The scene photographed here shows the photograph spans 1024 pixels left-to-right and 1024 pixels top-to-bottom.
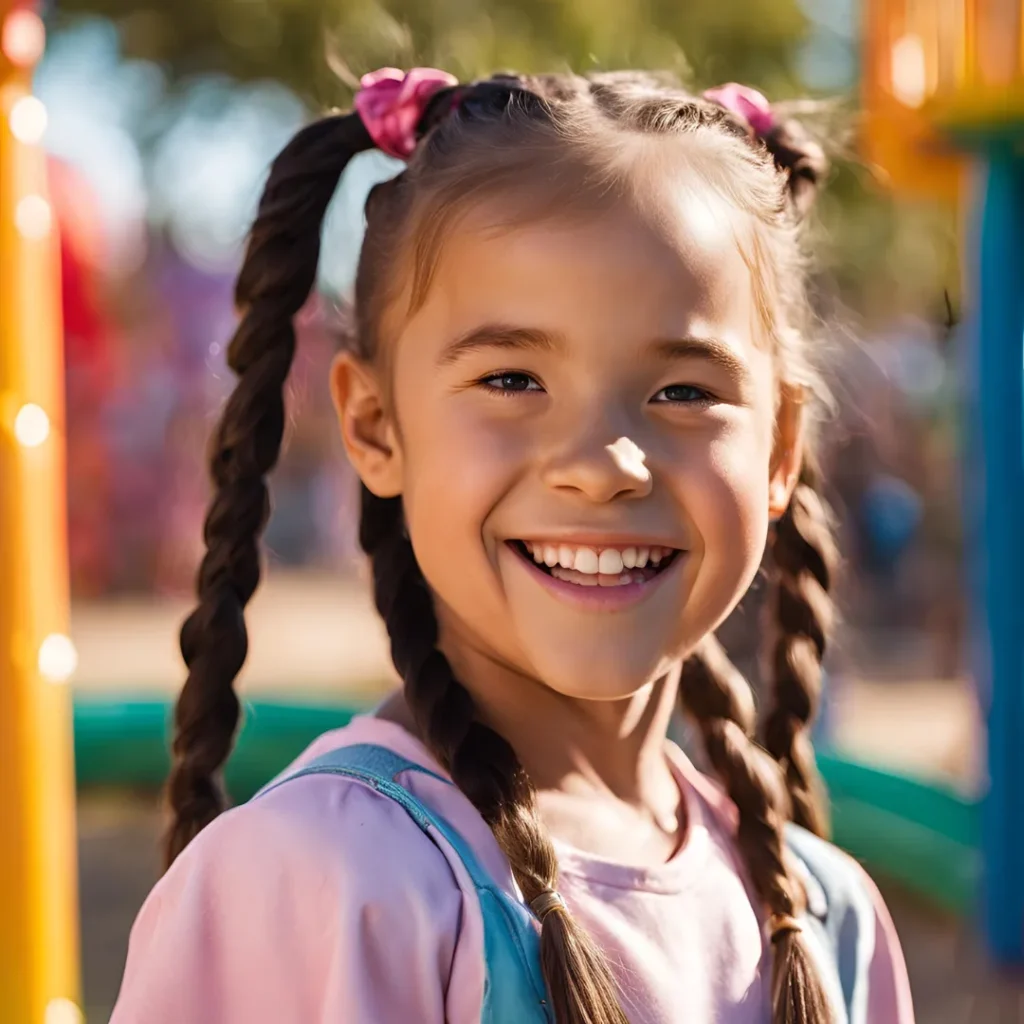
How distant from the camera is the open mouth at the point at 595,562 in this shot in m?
1.17

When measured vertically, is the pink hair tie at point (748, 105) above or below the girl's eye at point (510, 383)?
above

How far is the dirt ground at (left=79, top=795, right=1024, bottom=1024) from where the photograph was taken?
11.8 feet

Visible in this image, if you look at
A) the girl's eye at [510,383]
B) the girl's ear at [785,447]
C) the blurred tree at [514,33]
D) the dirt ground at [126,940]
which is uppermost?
the blurred tree at [514,33]

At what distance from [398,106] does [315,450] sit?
1262 centimetres

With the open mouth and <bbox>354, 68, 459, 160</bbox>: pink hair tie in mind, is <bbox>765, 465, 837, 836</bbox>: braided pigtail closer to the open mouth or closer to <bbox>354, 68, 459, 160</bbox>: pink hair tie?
the open mouth

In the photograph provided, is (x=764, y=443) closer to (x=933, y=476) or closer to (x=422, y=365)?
(x=422, y=365)

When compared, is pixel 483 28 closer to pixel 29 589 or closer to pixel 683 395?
pixel 29 589

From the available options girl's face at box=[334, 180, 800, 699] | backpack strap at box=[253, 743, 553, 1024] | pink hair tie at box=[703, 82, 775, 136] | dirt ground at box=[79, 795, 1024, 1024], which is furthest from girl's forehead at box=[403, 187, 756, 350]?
dirt ground at box=[79, 795, 1024, 1024]

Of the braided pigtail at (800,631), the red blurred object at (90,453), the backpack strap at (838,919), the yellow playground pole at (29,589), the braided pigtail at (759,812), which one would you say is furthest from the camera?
the red blurred object at (90,453)

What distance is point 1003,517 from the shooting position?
3.66 meters

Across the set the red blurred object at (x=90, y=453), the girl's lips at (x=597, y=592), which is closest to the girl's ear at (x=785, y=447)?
the girl's lips at (x=597, y=592)

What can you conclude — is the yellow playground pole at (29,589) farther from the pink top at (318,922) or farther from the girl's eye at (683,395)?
the girl's eye at (683,395)

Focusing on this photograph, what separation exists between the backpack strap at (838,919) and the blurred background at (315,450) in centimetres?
238

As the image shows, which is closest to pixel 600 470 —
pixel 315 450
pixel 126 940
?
pixel 126 940
